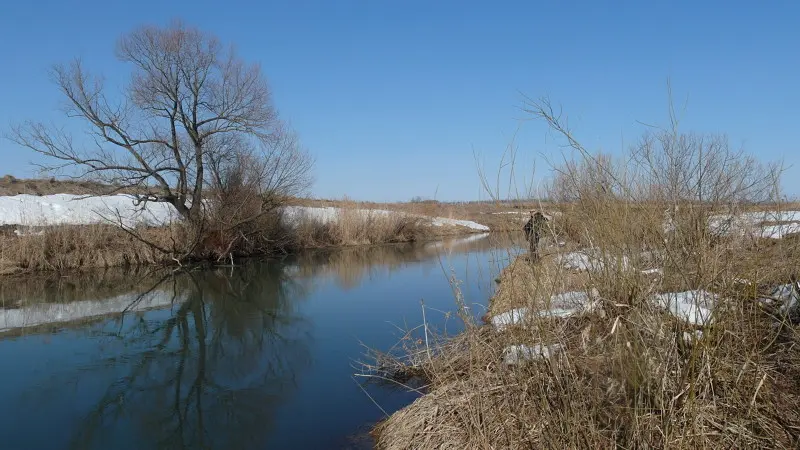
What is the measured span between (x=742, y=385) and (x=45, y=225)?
16.5 m

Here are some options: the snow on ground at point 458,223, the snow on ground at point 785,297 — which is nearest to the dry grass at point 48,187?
the snow on ground at point 785,297

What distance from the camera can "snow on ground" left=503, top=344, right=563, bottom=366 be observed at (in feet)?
8.74

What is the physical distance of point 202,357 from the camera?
6719 millimetres

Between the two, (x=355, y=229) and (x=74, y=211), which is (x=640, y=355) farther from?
(x=355, y=229)

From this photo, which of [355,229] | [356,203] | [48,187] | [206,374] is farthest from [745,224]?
[48,187]

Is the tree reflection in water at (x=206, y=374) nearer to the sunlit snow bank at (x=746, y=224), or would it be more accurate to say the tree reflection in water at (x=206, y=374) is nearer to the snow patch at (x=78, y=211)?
the sunlit snow bank at (x=746, y=224)

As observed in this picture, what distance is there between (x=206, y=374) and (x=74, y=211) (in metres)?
13.2

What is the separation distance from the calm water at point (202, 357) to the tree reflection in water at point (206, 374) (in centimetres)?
2

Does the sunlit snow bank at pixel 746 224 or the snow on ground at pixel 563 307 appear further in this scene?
the sunlit snow bank at pixel 746 224

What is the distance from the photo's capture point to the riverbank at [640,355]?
2.33 meters

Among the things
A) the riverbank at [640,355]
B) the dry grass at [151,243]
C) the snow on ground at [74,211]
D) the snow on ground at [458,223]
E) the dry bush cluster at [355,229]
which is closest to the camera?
the riverbank at [640,355]

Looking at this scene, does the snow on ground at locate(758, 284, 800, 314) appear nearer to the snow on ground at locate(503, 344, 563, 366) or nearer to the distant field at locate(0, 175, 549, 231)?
the snow on ground at locate(503, 344, 563, 366)

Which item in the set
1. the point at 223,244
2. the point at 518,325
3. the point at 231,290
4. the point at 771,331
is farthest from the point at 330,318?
the point at 223,244

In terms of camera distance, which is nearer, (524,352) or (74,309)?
(524,352)
